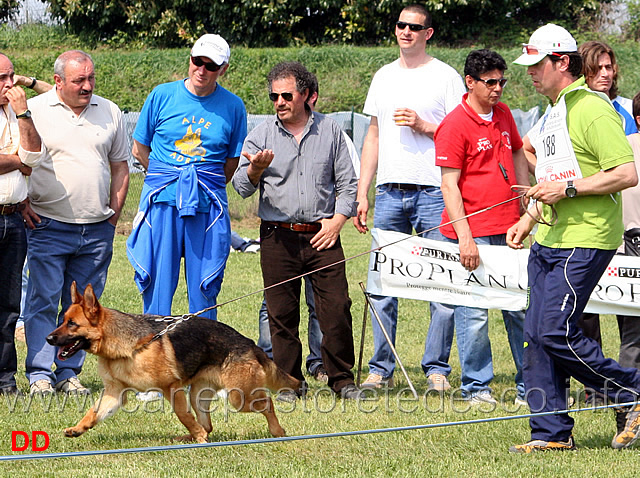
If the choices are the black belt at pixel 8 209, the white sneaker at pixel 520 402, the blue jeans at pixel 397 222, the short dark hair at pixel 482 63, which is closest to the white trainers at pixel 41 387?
the black belt at pixel 8 209

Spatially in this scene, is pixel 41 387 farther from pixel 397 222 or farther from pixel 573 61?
pixel 573 61

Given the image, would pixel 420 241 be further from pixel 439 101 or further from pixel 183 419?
pixel 183 419

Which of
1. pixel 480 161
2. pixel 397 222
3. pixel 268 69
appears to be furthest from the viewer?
pixel 268 69

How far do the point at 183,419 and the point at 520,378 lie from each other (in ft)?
8.91

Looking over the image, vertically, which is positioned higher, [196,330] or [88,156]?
[88,156]

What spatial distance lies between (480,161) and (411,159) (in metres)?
0.74

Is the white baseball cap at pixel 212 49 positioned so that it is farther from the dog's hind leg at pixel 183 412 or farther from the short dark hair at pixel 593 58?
the short dark hair at pixel 593 58

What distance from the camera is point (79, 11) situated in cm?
3023

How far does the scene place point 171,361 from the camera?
543 centimetres

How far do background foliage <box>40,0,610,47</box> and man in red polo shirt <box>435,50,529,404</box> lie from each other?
23.6m

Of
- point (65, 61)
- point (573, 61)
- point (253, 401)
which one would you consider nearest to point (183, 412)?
point (253, 401)

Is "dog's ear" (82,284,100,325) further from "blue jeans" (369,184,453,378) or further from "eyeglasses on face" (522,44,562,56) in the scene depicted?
"eyeglasses on face" (522,44,562,56)

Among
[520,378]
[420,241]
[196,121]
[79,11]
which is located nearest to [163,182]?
[196,121]

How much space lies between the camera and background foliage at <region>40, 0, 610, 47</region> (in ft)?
96.9
